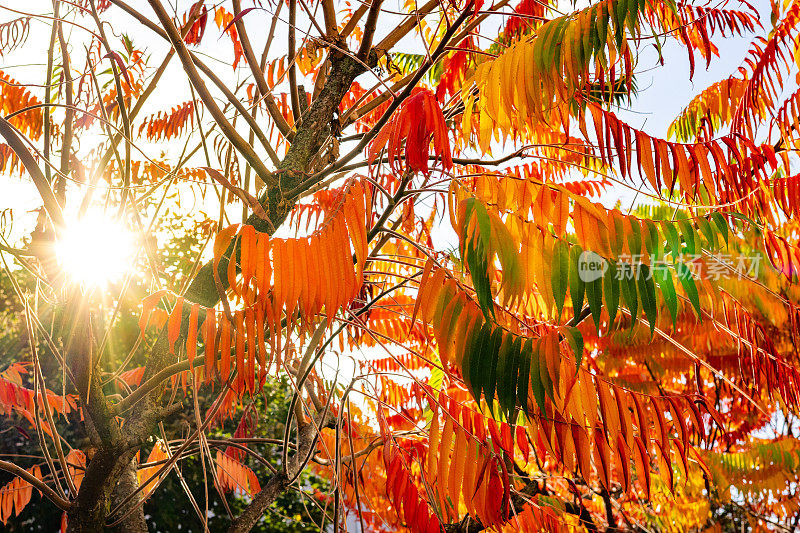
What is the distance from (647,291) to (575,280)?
6.2 inches

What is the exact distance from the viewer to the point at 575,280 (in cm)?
110

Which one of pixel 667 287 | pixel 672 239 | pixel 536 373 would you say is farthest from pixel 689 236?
pixel 536 373

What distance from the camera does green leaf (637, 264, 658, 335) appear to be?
3.62 feet

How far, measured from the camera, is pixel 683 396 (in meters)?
1.44

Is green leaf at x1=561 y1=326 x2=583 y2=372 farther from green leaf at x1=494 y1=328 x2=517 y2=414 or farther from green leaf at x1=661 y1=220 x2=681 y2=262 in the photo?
green leaf at x1=661 y1=220 x2=681 y2=262

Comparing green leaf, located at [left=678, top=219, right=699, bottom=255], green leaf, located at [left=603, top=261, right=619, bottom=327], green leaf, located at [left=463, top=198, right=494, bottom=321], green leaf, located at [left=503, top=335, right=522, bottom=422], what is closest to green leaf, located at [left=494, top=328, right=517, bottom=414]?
green leaf, located at [left=503, top=335, right=522, bottom=422]

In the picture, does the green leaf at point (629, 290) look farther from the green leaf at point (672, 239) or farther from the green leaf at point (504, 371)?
the green leaf at point (504, 371)

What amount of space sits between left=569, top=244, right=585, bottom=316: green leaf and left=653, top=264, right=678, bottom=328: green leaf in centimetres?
17

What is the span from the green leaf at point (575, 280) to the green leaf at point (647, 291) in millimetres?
126

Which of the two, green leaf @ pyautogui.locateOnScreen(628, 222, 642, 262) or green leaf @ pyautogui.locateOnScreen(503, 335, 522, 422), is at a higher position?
green leaf @ pyautogui.locateOnScreen(628, 222, 642, 262)

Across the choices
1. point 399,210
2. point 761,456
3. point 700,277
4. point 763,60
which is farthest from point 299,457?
point 761,456

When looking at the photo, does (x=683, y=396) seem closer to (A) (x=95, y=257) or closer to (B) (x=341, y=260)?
(B) (x=341, y=260)

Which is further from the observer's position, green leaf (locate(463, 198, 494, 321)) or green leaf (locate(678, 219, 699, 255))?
green leaf (locate(678, 219, 699, 255))

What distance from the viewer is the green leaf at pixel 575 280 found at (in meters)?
1.07
